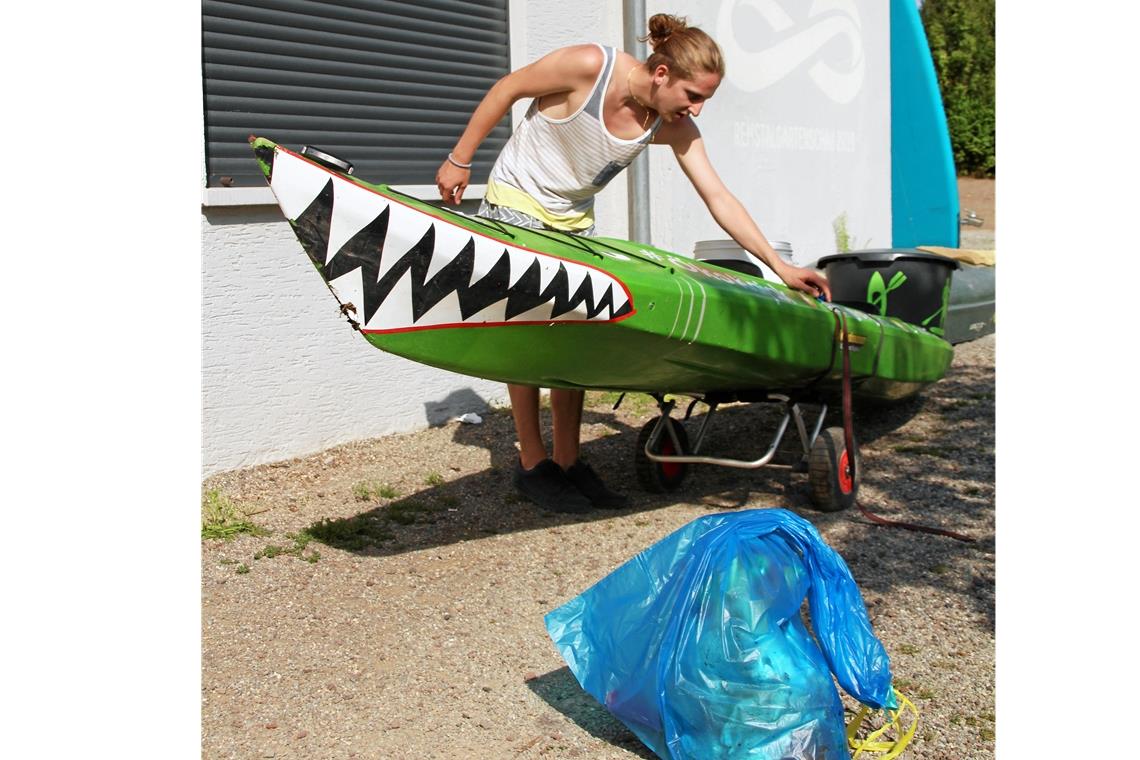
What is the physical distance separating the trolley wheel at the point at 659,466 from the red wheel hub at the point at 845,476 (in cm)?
78

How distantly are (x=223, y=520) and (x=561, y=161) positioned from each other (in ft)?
6.82

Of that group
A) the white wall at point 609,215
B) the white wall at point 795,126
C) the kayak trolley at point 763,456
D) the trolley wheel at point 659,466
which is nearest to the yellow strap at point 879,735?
the kayak trolley at point 763,456

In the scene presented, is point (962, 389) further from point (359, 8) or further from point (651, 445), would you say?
point (359, 8)

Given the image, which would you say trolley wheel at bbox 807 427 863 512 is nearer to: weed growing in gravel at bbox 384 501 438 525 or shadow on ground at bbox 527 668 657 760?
weed growing in gravel at bbox 384 501 438 525

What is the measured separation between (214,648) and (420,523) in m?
1.40

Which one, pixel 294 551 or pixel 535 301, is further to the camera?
pixel 294 551

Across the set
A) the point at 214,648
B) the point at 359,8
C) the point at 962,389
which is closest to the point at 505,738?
the point at 214,648

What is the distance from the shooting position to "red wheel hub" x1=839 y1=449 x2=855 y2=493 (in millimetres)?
5035

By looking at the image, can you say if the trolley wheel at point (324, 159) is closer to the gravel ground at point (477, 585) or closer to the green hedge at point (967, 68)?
the gravel ground at point (477, 585)

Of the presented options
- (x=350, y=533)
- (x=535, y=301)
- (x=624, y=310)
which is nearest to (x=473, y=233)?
(x=535, y=301)

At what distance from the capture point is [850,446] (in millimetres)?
5098

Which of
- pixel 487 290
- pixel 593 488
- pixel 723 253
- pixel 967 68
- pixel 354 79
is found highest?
pixel 967 68

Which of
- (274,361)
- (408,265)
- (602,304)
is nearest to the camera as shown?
(408,265)

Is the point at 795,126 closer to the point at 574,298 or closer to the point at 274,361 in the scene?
the point at 274,361
